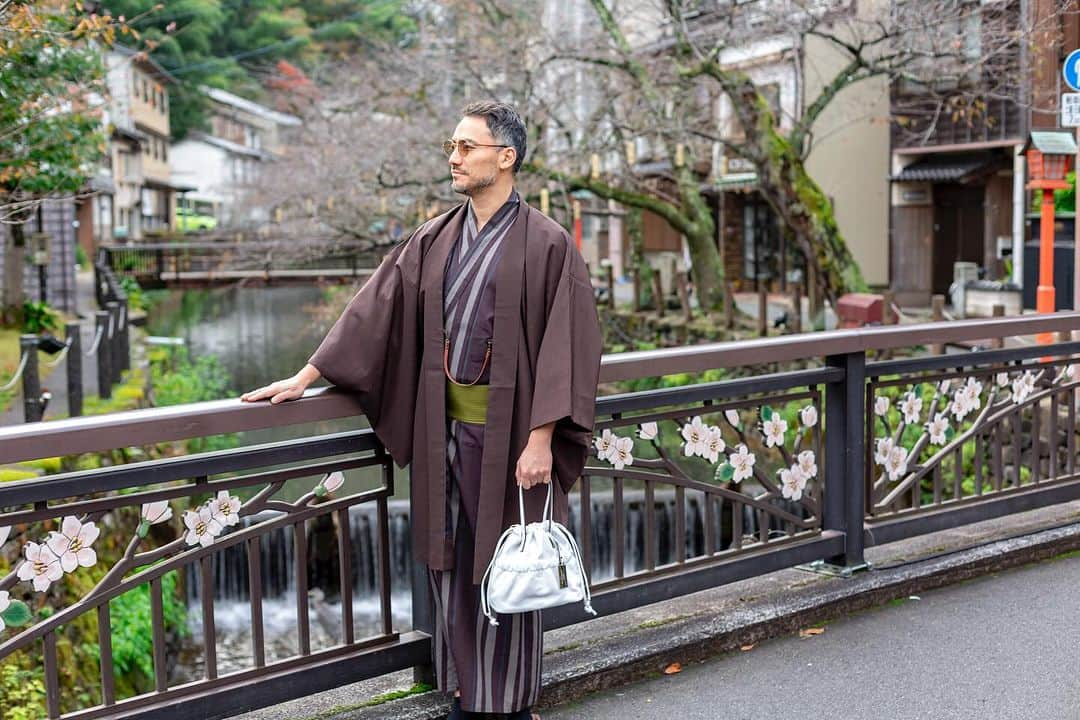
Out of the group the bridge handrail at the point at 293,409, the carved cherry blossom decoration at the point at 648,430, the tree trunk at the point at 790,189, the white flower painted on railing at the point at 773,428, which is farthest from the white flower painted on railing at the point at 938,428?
the tree trunk at the point at 790,189

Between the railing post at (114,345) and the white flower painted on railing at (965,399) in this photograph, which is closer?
the white flower painted on railing at (965,399)

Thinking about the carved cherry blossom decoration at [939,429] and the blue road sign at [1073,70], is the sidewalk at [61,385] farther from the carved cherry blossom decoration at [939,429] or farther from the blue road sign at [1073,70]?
the blue road sign at [1073,70]

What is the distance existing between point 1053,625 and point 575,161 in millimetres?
15119

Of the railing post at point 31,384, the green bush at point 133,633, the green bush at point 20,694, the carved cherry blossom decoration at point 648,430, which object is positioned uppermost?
the carved cherry blossom decoration at point 648,430

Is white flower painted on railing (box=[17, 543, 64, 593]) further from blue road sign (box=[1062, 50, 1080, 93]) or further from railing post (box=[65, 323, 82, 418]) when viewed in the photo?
railing post (box=[65, 323, 82, 418])

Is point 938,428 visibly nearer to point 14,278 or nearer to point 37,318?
point 37,318

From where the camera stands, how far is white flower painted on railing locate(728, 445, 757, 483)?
4.69 m

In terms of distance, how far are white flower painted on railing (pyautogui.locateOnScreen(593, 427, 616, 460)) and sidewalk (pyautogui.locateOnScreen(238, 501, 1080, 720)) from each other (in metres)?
0.69

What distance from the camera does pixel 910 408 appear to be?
536 centimetres

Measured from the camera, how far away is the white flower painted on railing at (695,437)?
4.57 metres

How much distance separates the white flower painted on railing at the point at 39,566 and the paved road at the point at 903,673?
1653 millimetres

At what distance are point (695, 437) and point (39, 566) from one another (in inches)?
95.3

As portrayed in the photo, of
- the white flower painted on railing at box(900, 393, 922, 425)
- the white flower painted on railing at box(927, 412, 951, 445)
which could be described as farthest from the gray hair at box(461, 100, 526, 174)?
the white flower painted on railing at box(927, 412, 951, 445)

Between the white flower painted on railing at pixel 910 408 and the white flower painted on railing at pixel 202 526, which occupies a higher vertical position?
the white flower painted on railing at pixel 910 408
